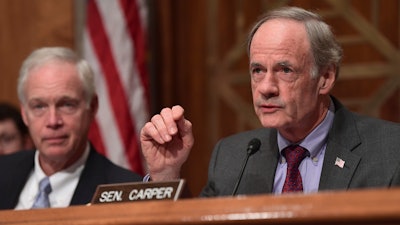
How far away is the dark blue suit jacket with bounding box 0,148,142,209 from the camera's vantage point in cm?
392

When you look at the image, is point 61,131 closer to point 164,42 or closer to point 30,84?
point 30,84

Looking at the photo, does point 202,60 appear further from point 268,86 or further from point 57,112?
point 268,86

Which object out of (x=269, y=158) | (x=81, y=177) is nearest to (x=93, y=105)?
(x=81, y=177)

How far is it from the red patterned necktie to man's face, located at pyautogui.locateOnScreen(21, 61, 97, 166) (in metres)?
1.19

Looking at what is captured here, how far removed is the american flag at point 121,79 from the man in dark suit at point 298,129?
1.95 meters

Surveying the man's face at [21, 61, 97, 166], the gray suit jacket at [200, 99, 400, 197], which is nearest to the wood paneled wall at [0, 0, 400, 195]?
the man's face at [21, 61, 97, 166]

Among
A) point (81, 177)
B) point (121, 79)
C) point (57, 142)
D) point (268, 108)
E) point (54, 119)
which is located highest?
point (268, 108)

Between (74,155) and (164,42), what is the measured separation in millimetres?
1544

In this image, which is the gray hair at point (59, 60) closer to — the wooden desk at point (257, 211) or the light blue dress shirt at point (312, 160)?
the light blue dress shirt at point (312, 160)

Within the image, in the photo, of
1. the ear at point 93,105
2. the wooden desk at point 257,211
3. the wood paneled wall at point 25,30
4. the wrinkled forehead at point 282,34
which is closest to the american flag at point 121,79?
the wood paneled wall at point 25,30

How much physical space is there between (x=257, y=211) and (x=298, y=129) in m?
1.33

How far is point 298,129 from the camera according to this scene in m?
3.26

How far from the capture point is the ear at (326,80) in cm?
329

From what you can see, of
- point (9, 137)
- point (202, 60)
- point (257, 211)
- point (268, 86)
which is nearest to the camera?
point (257, 211)
